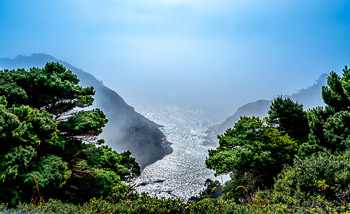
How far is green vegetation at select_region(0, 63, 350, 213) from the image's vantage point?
4148 millimetres

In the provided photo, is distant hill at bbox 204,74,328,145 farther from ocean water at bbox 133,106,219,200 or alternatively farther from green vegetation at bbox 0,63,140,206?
green vegetation at bbox 0,63,140,206

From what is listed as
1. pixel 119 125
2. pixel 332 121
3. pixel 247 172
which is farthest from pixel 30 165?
pixel 119 125

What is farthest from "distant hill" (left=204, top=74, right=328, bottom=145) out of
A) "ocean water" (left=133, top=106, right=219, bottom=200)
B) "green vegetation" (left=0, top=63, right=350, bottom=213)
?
"green vegetation" (left=0, top=63, right=350, bottom=213)

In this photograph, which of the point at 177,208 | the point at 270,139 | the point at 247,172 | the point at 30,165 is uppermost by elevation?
the point at 270,139

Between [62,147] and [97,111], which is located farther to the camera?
[97,111]

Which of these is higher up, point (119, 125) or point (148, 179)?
point (119, 125)

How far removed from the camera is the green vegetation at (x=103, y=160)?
4.15 m

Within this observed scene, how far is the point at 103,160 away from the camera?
377 inches

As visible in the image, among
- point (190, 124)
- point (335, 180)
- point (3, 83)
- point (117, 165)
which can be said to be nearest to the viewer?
point (335, 180)

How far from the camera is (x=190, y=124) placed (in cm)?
4862

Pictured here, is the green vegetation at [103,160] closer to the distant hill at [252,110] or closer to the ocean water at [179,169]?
the ocean water at [179,169]

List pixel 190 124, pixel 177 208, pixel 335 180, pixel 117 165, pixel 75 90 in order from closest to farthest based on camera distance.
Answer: pixel 177 208 < pixel 335 180 < pixel 75 90 < pixel 117 165 < pixel 190 124

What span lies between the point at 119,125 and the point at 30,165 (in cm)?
2998

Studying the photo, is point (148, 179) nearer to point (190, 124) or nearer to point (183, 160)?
point (183, 160)
